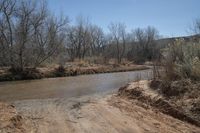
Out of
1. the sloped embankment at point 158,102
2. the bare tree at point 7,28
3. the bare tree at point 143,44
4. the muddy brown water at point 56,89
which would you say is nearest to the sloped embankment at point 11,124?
the sloped embankment at point 158,102

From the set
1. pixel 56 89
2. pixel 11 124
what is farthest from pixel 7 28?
pixel 11 124

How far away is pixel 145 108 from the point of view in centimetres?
958

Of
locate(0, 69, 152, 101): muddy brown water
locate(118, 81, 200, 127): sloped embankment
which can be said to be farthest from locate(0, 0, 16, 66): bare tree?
locate(118, 81, 200, 127): sloped embankment

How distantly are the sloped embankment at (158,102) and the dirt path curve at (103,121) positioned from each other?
0.25m

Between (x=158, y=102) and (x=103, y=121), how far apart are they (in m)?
2.75

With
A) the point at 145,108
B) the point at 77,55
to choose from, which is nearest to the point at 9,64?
the point at 145,108

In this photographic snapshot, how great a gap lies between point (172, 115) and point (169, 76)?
161 inches

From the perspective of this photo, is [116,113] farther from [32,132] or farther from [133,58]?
[133,58]

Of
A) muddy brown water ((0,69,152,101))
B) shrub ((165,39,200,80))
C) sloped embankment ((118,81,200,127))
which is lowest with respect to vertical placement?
muddy brown water ((0,69,152,101))

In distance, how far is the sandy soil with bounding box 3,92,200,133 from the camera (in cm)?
708

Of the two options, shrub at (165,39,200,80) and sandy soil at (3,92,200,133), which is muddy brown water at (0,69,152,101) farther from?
sandy soil at (3,92,200,133)

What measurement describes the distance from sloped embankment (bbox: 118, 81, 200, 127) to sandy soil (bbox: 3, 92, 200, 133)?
24 centimetres

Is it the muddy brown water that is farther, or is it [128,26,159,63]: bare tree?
[128,26,159,63]: bare tree

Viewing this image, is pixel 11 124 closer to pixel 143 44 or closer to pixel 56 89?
pixel 56 89
